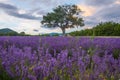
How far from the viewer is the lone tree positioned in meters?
47.4

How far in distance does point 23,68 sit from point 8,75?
206 millimetres

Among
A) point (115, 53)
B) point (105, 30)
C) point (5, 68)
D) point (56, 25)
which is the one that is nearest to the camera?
point (5, 68)

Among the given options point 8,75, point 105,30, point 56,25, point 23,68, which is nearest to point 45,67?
point 23,68

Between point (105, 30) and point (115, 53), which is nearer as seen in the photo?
point (115, 53)

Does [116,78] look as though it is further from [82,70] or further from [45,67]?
[45,67]

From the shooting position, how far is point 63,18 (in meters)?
47.9

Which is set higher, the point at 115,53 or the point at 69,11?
the point at 69,11

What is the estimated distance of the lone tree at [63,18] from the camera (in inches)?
1866

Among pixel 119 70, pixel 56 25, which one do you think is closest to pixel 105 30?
pixel 56 25

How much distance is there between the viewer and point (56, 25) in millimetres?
47594

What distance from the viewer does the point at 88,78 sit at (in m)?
2.50

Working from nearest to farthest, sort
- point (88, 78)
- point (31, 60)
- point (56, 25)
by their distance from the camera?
point (88, 78), point (31, 60), point (56, 25)

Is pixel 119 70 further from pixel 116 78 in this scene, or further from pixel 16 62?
pixel 16 62

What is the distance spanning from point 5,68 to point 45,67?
54 cm
